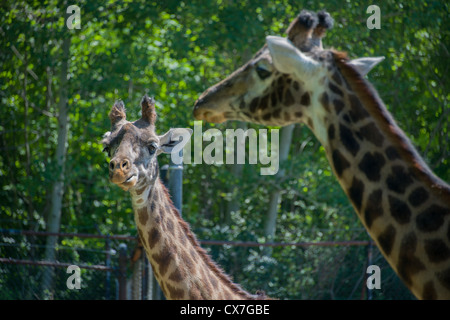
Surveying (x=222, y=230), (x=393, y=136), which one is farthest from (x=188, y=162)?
(x=393, y=136)

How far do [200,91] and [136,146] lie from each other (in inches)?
244

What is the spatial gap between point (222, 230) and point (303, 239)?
1.18 metres

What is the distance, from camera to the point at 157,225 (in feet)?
14.3

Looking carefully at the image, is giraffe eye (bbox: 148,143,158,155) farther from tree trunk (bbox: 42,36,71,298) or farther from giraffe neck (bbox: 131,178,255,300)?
tree trunk (bbox: 42,36,71,298)

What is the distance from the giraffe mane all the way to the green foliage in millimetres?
5461

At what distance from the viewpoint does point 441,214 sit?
305cm

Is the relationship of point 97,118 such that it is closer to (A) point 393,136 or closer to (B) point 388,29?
(B) point 388,29

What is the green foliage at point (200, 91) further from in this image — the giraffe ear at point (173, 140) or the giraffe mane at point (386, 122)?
the giraffe mane at point (386, 122)

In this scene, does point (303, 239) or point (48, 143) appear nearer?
point (303, 239)

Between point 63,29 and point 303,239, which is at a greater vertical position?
point 63,29

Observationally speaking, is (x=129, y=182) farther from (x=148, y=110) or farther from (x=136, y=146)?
(x=148, y=110)

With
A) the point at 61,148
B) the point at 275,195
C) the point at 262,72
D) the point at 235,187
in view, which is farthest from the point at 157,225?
the point at 275,195

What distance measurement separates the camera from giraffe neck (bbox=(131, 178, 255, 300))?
417 cm

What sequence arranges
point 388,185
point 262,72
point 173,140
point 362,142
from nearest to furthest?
point 388,185
point 362,142
point 262,72
point 173,140
